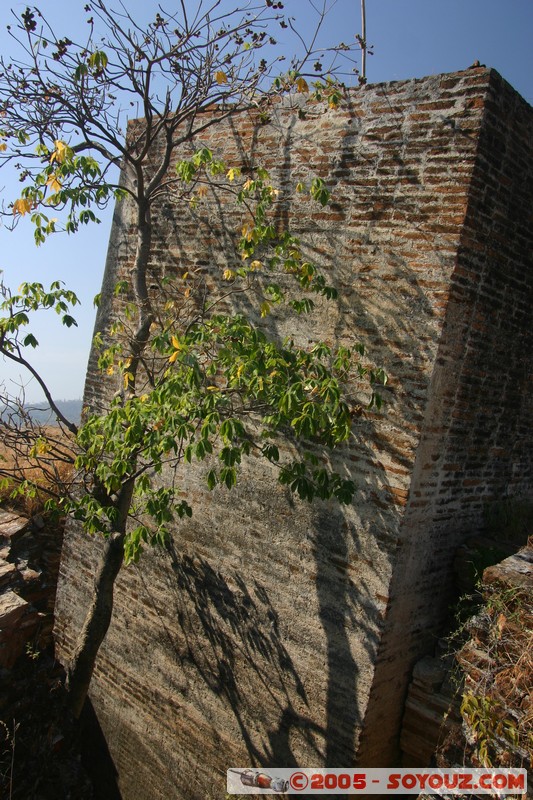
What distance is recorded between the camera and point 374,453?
416cm

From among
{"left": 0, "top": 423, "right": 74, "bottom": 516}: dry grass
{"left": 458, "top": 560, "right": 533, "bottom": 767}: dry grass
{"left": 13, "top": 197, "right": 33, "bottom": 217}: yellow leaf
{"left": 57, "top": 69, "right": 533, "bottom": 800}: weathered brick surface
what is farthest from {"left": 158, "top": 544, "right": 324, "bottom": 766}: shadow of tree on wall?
{"left": 13, "top": 197, "right": 33, "bottom": 217}: yellow leaf

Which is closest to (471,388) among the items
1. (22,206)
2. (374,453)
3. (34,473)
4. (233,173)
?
(374,453)

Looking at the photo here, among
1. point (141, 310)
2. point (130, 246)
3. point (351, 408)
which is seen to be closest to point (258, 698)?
point (351, 408)

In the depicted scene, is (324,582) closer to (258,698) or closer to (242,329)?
(258,698)

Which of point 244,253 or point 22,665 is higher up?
point 244,253

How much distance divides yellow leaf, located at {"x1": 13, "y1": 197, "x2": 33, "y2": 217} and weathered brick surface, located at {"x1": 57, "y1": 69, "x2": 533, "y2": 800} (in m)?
1.42

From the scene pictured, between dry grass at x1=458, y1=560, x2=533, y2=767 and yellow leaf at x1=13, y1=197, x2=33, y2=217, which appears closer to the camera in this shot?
dry grass at x1=458, y1=560, x2=533, y2=767

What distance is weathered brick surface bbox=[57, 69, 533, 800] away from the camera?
4.01m

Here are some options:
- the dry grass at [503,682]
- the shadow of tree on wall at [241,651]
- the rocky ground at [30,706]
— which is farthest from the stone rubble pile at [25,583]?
the dry grass at [503,682]

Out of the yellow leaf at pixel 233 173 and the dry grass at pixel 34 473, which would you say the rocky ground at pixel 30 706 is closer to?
the dry grass at pixel 34 473

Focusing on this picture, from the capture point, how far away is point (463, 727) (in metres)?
3.28

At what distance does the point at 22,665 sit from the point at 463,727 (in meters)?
4.45

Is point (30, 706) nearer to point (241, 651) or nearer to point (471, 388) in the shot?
point (241, 651)

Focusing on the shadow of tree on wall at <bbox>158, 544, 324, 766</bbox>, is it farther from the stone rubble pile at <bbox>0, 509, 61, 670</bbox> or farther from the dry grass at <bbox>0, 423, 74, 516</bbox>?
the stone rubble pile at <bbox>0, 509, 61, 670</bbox>
